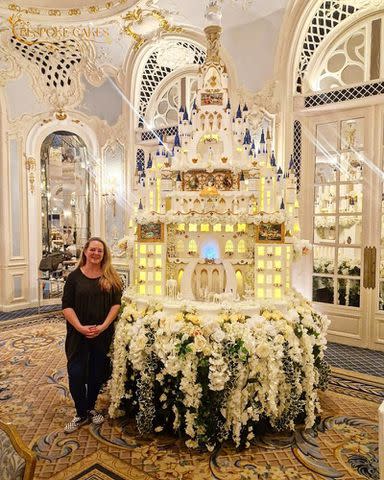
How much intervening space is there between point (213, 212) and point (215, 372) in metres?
1.58

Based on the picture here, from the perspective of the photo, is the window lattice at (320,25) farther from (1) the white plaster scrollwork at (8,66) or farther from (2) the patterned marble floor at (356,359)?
(1) the white plaster scrollwork at (8,66)

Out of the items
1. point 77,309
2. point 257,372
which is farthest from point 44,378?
point 257,372

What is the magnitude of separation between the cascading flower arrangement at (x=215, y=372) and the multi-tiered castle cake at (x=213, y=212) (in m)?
0.53

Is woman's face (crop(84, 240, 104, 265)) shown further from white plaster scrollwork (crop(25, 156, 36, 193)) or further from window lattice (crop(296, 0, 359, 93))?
white plaster scrollwork (crop(25, 156, 36, 193))

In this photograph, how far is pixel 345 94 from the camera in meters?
5.83

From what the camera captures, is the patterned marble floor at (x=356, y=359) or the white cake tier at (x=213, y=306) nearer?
the white cake tier at (x=213, y=306)

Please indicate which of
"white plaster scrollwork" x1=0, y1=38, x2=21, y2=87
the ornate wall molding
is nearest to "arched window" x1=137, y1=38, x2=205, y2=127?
the ornate wall molding

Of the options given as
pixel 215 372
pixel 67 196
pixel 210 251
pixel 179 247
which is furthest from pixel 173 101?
pixel 215 372

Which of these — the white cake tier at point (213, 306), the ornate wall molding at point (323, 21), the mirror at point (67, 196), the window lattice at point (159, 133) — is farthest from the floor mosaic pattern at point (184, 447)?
the mirror at point (67, 196)

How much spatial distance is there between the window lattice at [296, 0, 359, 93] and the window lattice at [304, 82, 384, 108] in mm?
320

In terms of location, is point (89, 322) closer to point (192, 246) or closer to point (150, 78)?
point (192, 246)

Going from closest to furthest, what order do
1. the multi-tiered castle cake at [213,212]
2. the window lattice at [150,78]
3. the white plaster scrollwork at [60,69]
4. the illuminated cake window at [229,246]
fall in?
1. the multi-tiered castle cake at [213,212]
2. the illuminated cake window at [229,246]
3. the white plaster scrollwork at [60,69]
4. the window lattice at [150,78]

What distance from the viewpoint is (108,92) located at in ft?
28.1

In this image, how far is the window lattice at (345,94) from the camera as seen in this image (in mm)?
5586
